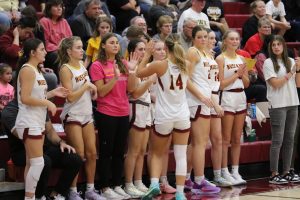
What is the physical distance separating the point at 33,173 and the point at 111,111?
1175 millimetres

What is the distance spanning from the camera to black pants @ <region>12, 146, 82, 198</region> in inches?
293

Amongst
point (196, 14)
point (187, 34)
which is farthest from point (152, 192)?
point (196, 14)

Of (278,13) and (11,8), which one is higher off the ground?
(278,13)

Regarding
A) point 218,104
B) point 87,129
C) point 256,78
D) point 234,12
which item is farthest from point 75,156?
point 234,12

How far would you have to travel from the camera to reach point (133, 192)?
8.11 metres

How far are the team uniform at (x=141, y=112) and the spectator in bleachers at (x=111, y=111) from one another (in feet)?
0.58

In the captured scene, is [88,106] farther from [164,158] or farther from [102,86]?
[164,158]

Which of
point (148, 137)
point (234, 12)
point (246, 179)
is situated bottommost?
point (246, 179)

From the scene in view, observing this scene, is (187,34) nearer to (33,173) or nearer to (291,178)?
(291,178)

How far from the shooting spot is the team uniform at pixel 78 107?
775cm

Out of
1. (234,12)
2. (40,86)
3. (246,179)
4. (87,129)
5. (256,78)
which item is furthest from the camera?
(234,12)

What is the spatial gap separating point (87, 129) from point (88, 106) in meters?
0.23

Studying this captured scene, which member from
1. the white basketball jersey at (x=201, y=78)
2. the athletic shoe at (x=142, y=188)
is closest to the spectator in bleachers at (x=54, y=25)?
the white basketball jersey at (x=201, y=78)

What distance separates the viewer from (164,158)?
8.30m
